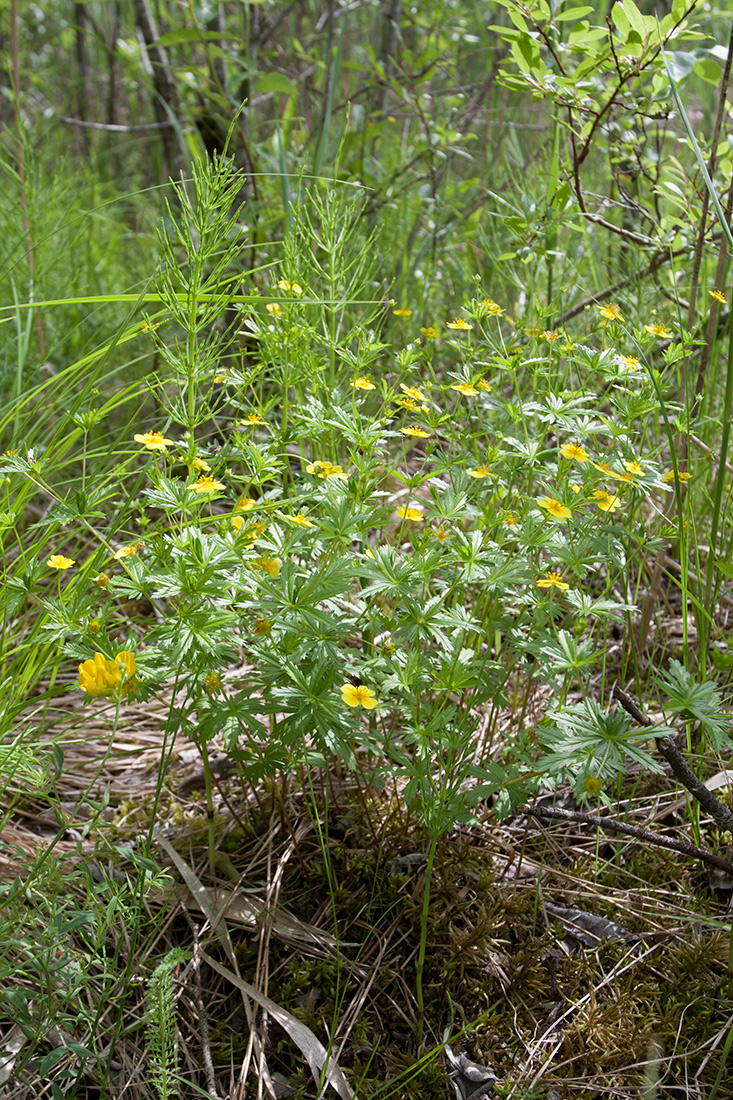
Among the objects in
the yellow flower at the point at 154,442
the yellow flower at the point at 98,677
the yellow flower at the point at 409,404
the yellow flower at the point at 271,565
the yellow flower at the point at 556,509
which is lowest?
the yellow flower at the point at 98,677

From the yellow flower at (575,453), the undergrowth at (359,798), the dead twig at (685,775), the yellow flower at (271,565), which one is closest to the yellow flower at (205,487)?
the undergrowth at (359,798)

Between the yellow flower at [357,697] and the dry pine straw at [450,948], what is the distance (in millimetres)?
267

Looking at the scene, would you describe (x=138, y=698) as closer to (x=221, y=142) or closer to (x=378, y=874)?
(x=378, y=874)

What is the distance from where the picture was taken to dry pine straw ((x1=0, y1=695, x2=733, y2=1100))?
44.4 inches

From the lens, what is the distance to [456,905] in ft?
4.22

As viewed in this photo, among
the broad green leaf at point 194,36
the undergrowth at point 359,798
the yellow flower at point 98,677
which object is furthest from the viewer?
the broad green leaf at point 194,36

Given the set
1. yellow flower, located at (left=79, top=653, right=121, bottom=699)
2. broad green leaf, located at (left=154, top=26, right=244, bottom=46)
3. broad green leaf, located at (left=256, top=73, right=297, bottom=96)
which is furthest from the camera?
broad green leaf, located at (left=256, top=73, right=297, bottom=96)

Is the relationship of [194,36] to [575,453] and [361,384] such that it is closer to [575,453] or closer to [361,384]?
[361,384]

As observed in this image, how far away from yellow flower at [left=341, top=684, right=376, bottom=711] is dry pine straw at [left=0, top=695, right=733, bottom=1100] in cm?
27

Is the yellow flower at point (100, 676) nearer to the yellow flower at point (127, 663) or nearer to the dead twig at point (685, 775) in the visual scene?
the yellow flower at point (127, 663)

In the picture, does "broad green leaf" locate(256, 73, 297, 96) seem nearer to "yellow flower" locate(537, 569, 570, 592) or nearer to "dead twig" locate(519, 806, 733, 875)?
"yellow flower" locate(537, 569, 570, 592)

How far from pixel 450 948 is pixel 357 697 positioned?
0.47 m

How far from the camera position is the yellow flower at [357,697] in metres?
1.07

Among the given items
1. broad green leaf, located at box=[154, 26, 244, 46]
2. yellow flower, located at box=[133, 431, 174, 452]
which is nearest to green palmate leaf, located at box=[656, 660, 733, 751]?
yellow flower, located at box=[133, 431, 174, 452]
